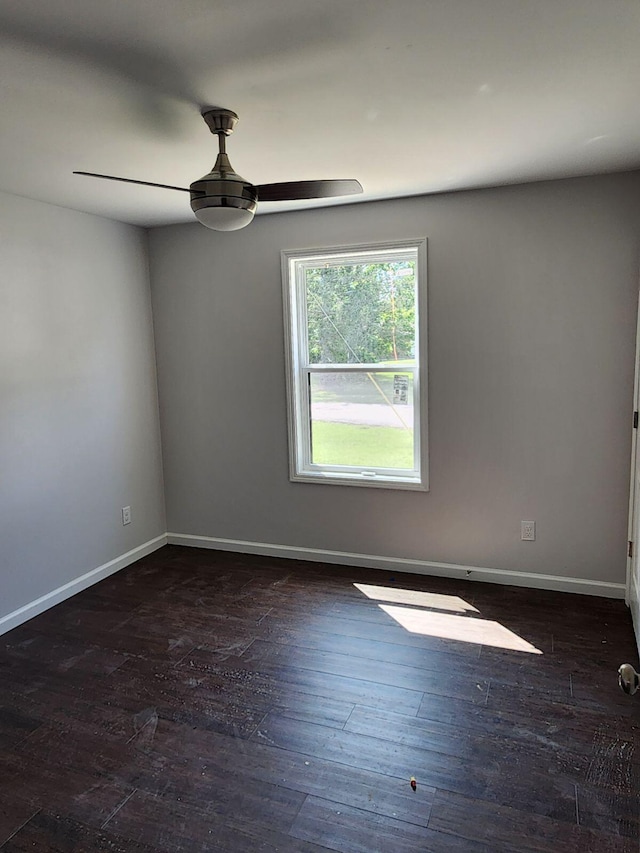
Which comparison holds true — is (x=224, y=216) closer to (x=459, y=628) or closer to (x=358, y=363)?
(x=358, y=363)

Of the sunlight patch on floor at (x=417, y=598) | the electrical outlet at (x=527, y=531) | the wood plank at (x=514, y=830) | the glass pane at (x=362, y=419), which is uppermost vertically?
the glass pane at (x=362, y=419)

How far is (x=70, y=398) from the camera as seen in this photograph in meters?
3.50

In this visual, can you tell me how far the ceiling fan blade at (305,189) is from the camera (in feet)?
7.11

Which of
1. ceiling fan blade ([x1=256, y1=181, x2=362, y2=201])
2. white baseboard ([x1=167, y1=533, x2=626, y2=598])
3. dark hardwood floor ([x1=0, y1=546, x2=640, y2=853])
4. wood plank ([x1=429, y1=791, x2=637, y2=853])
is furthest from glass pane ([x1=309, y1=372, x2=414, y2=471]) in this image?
wood plank ([x1=429, y1=791, x2=637, y2=853])

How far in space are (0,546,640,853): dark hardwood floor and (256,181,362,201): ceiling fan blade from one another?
7.03 ft

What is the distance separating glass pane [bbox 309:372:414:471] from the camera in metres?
3.69

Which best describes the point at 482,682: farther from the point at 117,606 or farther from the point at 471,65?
the point at 471,65

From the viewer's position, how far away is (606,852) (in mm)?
1654

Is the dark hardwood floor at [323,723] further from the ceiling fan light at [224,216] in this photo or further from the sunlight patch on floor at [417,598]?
the ceiling fan light at [224,216]

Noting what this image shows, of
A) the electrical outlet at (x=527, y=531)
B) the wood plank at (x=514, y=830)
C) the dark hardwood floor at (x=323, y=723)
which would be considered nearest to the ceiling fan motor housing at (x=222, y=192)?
the dark hardwood floor at (x=323, y=723)

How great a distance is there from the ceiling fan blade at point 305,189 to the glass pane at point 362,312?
4.62 ft

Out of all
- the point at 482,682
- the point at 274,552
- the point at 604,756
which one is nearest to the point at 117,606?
the point at 274,552

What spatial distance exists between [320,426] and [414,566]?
1.16 m

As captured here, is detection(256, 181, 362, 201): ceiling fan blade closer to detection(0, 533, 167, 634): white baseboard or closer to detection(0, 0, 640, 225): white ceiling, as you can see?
detection(0, 0, 640, 225): white ceiling
